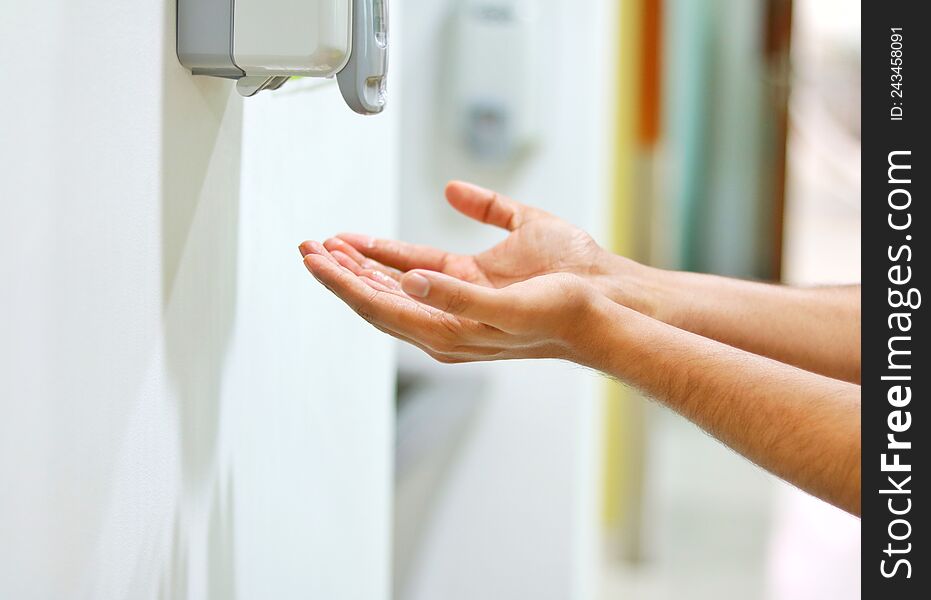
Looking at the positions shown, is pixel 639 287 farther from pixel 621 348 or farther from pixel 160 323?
pixel 160 323

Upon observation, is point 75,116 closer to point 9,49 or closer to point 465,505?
point 9,49

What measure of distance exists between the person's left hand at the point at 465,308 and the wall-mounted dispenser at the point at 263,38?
121 mm

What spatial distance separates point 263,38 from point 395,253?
286mm

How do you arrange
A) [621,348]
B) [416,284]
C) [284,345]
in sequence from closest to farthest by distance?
[416,284] < [621,348] < [284,345]

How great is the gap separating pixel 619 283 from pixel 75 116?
572 mm

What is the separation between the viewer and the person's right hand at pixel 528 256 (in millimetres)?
947

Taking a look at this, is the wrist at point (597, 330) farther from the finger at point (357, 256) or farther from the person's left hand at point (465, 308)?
the finger at point (357, 256)

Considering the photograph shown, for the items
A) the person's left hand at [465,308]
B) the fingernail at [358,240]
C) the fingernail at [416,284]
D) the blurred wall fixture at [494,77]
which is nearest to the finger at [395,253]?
the fingernail at [358,240]

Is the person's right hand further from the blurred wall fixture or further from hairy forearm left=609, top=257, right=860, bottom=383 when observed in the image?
the blurred wall fixture

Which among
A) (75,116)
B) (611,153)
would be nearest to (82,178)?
(75,116)

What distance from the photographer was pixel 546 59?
1.95 meters

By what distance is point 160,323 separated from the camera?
0.62 metres

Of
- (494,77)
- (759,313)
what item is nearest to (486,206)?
(759,313)

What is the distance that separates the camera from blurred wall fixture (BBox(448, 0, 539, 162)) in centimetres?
189
